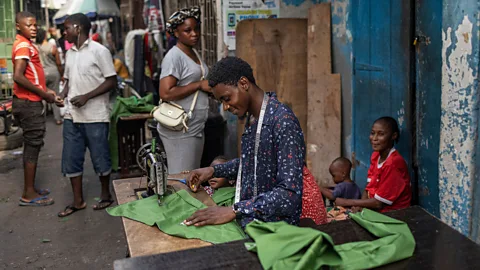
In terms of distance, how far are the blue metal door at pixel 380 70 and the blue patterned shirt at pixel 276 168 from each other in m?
1.81

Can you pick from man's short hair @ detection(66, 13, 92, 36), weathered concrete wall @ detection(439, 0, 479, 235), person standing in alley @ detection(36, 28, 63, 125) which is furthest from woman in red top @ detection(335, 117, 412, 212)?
person standing in alley @ detection(36, 28, 63, 125)

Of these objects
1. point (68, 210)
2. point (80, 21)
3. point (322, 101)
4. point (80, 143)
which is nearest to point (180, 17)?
point (80, 21)

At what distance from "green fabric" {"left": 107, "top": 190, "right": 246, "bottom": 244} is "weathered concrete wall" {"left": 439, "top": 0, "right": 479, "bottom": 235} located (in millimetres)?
1600

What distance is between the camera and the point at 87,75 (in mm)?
5594

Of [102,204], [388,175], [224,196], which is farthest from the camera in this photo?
[102,204]

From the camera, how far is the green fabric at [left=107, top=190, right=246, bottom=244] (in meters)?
2.51

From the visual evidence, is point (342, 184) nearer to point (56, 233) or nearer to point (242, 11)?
point (242, 11)

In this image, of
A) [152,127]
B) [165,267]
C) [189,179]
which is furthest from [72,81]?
[165,267]

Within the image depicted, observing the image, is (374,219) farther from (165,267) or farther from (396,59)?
(396,59)

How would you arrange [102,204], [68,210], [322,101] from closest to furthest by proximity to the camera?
[322,101] → [68,210] → [102,204]

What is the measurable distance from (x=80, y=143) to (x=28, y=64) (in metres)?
1.05

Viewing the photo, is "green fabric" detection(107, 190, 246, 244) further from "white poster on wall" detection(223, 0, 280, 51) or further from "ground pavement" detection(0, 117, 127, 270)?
"white poster on wall" detection(223, 0, 280, 51)

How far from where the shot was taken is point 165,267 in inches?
79.8

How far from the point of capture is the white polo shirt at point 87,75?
557 cm
